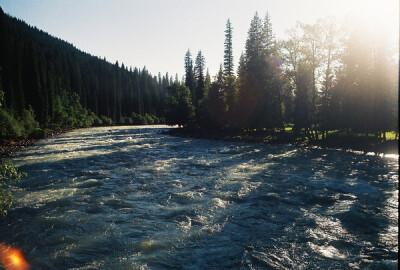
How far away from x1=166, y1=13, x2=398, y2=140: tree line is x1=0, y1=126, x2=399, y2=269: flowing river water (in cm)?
1084

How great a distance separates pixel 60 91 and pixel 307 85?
8021 cm

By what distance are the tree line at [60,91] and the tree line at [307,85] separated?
33.4 m

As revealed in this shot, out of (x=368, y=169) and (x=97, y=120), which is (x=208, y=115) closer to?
(x=368, y=169)

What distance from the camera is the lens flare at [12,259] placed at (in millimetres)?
7461

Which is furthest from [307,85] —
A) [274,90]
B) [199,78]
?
[199,78]

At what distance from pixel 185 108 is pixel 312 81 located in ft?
107

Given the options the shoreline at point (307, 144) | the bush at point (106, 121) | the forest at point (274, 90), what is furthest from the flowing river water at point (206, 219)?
the bush at point (106, 121)

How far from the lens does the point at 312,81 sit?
39062mm

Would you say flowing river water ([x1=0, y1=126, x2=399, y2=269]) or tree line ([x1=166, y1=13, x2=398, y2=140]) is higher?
tree line ([x1=166, y1=13, x2=398, y2=140])

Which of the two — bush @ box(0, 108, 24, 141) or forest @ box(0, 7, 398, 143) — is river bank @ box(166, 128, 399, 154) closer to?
forest @ box(0, 7, 398, 143)

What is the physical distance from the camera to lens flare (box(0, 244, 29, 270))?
746 centimetres

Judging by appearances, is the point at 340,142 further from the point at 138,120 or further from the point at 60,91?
the point at 138,120

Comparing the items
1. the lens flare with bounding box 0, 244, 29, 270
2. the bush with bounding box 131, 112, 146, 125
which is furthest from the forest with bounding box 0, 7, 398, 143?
the bush with bounding box 131, 112, 146, 125

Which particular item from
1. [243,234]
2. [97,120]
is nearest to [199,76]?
[97,120]
